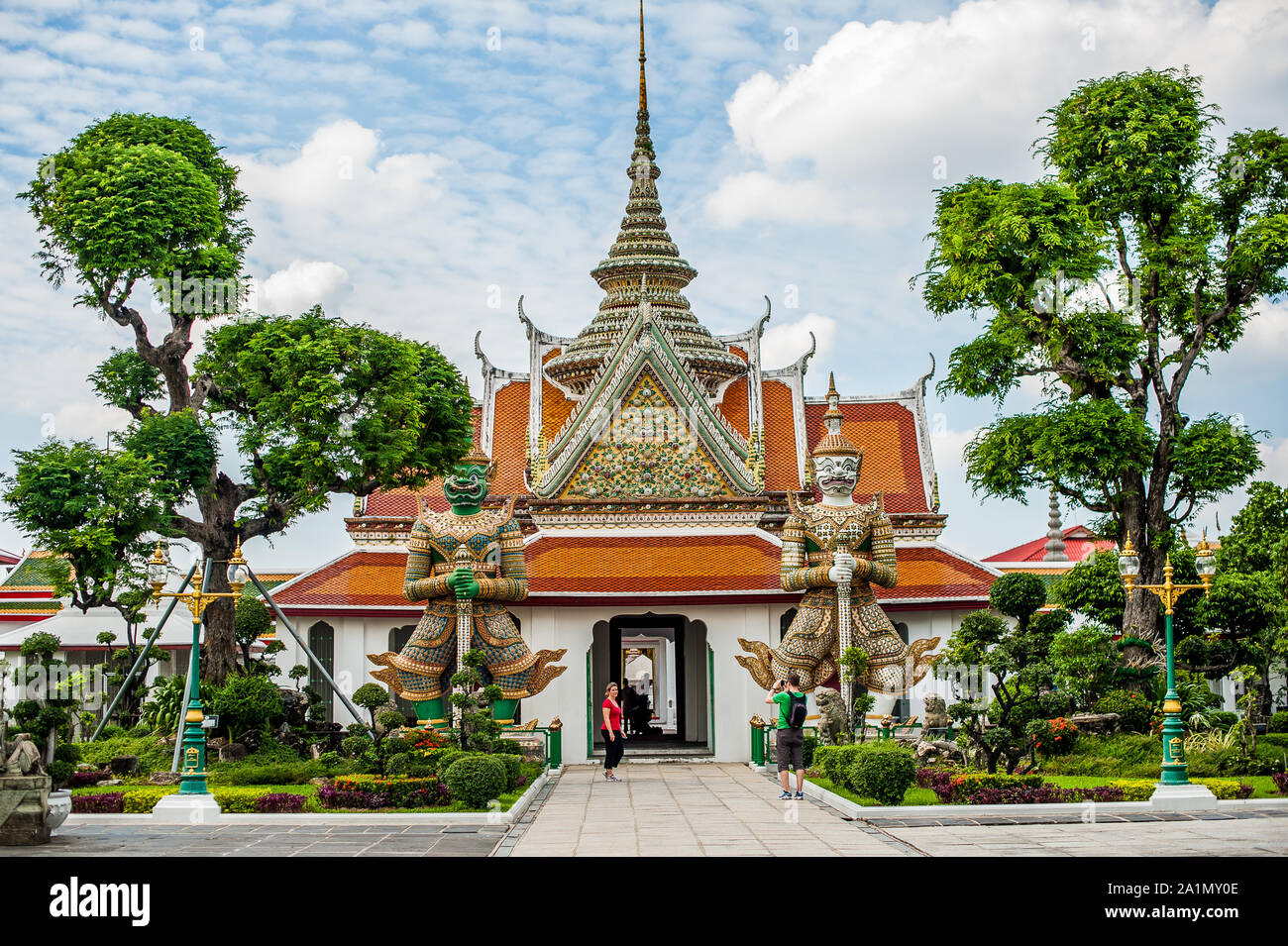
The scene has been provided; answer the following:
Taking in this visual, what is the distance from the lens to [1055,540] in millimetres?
32344

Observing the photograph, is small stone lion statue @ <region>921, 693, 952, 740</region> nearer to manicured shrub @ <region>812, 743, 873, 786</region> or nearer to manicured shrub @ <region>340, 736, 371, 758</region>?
manicured shrub @ <region>812, 743, 873, 786</region>

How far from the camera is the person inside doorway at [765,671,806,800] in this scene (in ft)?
47.9

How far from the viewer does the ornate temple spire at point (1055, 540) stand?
105 ft

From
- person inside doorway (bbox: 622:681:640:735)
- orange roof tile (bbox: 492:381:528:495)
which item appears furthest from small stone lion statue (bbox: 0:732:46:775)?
person inside doorway (bbox: 622:681:640:735)

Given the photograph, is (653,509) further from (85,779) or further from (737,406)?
(85,779)

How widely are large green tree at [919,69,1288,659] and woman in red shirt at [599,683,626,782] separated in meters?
6.62

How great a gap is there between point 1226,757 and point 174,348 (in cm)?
1449

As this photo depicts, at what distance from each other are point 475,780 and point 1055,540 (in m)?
22.0

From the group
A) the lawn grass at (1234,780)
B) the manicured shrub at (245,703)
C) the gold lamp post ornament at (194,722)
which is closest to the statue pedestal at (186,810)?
the gold lamp post ornament at (194,722)

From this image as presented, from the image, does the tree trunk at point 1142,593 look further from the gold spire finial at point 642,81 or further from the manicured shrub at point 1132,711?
the gold spire finial at point 642,81

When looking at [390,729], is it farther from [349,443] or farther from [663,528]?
[663,528]

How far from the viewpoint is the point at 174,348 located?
18828mm

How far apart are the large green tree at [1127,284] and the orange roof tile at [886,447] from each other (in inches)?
208

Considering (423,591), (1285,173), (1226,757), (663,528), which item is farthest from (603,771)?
(1285,173)
